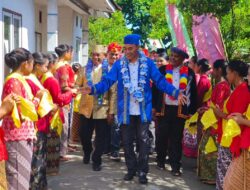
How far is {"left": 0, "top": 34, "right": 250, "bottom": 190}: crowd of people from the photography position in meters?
3.96

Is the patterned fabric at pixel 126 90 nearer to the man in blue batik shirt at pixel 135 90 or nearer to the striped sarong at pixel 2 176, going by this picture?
the man in blue batik shirt at pixel 135 90

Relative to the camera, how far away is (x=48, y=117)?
4.94 metres

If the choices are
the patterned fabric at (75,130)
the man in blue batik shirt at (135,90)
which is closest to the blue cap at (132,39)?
the man in blue batik shirt at (135,90)

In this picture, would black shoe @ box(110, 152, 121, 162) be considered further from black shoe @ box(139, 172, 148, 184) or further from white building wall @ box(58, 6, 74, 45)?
white building wall @ box(58, 6, 74, 45)

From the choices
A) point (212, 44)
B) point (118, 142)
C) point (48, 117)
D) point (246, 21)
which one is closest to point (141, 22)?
point (246, 21)

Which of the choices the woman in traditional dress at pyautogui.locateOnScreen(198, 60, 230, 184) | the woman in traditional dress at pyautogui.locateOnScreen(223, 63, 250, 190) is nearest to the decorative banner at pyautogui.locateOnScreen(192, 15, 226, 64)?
the woman in traditional dress at pyautogui.locateOnScreen(198, 60, 230, 184)

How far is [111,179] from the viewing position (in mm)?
5910

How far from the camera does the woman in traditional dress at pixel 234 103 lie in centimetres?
393

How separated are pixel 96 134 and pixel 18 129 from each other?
2322 mm

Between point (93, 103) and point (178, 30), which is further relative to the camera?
point (178, 30)

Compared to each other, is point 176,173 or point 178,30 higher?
point 178,30

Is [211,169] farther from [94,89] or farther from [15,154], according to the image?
[15,154]

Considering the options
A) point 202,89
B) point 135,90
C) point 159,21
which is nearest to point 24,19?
point 135,90

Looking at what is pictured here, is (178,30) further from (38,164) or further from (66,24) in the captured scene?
(38,164)
